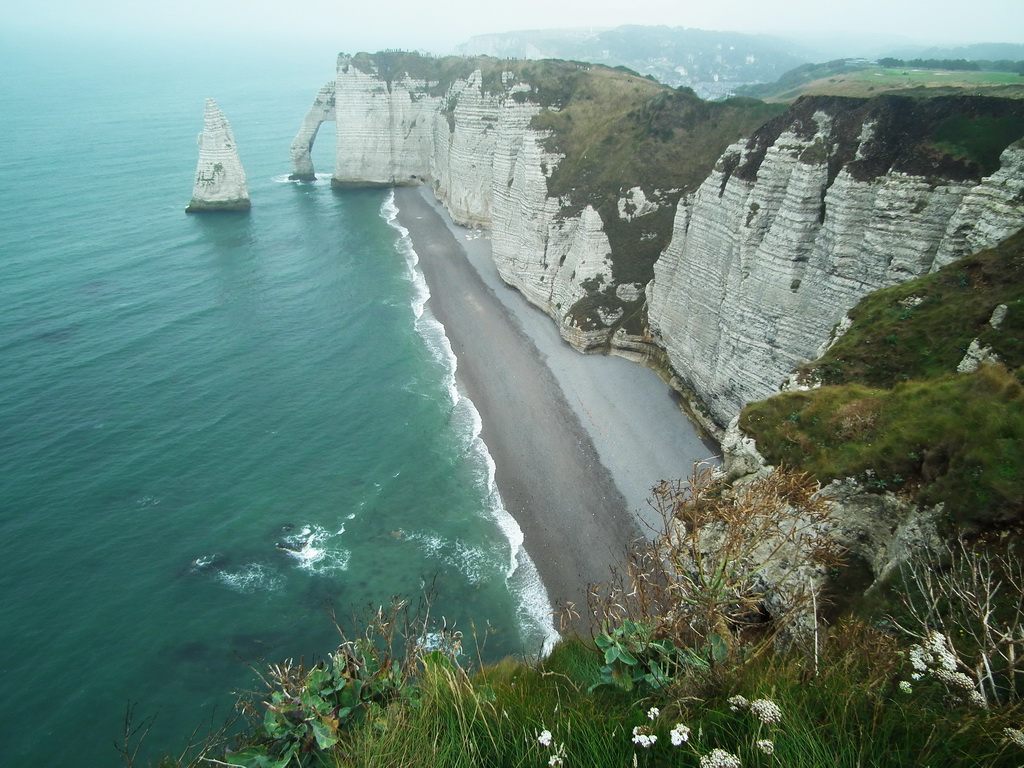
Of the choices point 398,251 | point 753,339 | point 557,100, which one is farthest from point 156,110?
point 753,339

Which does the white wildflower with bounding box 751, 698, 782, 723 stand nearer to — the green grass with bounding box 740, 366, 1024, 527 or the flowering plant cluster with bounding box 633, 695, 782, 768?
the flowering plant cluster with bounding box 633, 695, 782, 768

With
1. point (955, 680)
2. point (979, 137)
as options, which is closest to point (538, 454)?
point (979, 137)

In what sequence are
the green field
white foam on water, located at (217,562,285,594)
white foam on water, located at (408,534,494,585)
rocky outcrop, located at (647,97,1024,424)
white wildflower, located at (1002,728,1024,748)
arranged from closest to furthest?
white wildflower, located at (1002,728,1024,748) < rocky outcrop, located at (647,97,1024,424) < white foam on water, located at (217,562,285,594) < white foam on water, located at (408,534,494,585) < the green field

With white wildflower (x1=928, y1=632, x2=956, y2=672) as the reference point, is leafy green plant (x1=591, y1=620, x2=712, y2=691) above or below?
below

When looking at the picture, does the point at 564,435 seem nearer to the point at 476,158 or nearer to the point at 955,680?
the point at 955,680

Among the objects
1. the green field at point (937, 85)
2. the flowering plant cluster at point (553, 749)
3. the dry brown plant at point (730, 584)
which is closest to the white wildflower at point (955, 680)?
the dry brown plant at point (730, 584)

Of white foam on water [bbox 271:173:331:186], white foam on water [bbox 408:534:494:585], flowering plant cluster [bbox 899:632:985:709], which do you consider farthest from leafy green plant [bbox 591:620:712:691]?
white foam on water [bbox 271:173:331:186]
